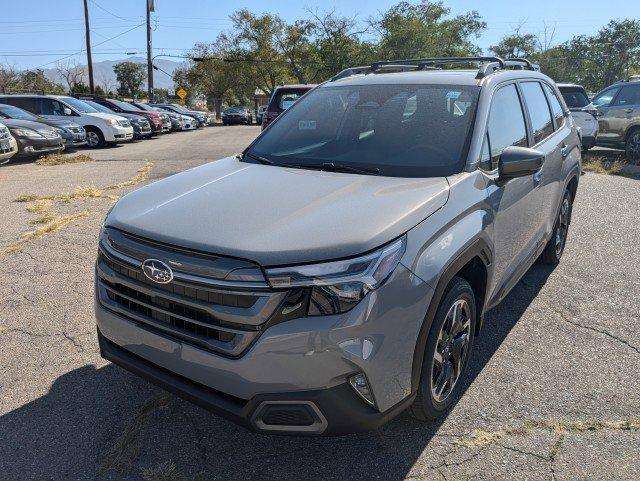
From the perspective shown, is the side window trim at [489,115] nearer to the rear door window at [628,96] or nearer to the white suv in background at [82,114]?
the rear door window at [628,96]

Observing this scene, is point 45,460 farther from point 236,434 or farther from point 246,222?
point 246,222

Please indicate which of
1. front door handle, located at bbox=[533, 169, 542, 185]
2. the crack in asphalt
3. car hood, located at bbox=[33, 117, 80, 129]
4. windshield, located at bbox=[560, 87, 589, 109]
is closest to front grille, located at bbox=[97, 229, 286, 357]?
front door handle, located at bbox=[533, 169, 542, 185]

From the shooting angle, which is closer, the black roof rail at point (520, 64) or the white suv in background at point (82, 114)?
the black roof rail at point (520, 64)

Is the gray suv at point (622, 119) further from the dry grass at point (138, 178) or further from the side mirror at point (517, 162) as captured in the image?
the side mirror at point (517, 162)

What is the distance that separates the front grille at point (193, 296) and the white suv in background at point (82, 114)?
1650 cm

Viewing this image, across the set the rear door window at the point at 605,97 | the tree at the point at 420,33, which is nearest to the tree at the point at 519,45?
the tree at the point at 420,33

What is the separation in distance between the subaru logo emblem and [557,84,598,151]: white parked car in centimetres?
1206

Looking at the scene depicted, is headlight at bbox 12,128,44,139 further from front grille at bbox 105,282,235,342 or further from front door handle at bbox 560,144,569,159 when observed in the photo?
front door handle at bbox 560,144,569,159

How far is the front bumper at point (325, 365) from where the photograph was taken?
2.12m

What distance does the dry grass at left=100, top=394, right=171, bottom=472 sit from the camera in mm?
2559

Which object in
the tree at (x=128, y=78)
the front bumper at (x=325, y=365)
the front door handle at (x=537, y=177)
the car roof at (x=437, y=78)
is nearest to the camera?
the front bumper at (x=325, y=365)

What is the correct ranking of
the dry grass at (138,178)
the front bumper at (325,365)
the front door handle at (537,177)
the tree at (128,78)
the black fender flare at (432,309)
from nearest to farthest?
the front bumper at (325,365), the black fender flare at (432,309), the front door handle at (537,177), the dry grass at (138,178), the tree at (128,78)

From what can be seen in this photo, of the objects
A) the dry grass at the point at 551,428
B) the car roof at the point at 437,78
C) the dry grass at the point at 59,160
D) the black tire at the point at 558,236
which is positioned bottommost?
the dry grass at the point at 59,160

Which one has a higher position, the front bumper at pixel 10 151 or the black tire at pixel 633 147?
the black tire at pixel 633 147
